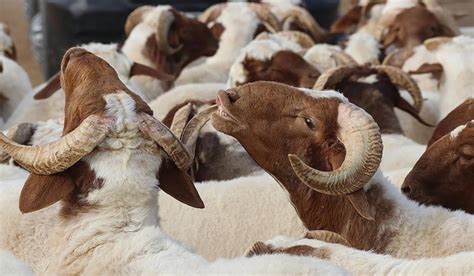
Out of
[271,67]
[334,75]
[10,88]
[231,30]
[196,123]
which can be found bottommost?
[231,30]

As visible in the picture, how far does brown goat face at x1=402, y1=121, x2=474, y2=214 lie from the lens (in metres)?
4.81

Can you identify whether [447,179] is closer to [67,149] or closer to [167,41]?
[67,149]

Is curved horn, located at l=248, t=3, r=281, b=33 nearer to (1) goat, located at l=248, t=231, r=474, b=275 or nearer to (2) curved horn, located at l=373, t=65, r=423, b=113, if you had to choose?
(2) curved horn, located at l=373, t=65, r=423, b=113

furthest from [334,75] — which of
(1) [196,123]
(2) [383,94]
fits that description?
(1) [196,123]

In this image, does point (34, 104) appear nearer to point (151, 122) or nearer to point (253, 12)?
point (253, 12)

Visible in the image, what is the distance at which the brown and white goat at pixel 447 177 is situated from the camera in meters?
4.81

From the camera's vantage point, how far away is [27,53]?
16781mm

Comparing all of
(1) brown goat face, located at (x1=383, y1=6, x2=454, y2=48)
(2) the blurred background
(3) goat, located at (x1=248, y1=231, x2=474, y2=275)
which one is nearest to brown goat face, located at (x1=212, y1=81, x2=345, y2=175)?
(3) goat, located at (x1=248, y1=231, x2=474, y2=275)

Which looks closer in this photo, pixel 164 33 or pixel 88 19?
pixel 164 33

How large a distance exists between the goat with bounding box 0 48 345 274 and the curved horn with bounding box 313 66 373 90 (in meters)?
2.45

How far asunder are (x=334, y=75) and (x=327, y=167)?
6.55 ft

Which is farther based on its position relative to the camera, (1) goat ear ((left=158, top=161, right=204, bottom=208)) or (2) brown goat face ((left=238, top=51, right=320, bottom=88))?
(2) brown goat face ((left=238, top=51, right=320, bottom=88))

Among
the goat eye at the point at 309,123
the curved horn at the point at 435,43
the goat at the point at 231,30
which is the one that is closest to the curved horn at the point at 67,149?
the goat eye at the point at 309,123

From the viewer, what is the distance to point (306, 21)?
10.3 metres
